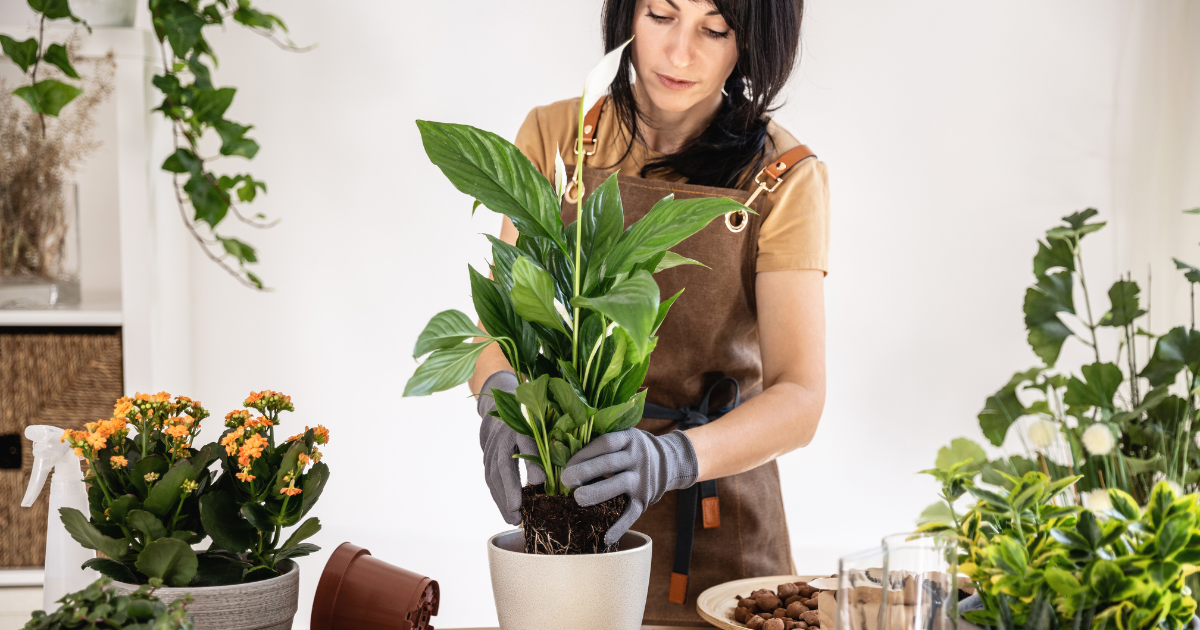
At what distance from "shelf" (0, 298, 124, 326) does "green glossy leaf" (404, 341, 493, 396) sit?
1314mm

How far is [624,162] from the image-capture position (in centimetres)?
134

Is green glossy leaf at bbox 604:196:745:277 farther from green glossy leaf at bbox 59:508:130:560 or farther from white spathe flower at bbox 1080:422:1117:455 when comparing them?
white spathe flower at bbox 1080:422:1117:455

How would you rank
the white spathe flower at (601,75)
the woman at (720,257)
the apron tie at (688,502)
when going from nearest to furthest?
1. the white spathe flower at (601,75)
2. the woman at (720,257)
3. the apron tie at (688,502)

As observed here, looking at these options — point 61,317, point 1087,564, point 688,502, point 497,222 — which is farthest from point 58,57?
point 1087,564

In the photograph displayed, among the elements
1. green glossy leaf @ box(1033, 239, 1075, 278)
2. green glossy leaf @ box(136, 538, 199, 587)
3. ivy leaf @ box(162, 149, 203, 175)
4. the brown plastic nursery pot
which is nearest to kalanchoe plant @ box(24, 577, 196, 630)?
green glossy leaf @ box(136, 538, 199, 587)

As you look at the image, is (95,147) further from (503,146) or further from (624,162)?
(503,146)

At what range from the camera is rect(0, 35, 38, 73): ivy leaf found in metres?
1.53

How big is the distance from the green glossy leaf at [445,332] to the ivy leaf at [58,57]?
4.15 ft

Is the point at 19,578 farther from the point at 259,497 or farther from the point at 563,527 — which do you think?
the point at 563,527

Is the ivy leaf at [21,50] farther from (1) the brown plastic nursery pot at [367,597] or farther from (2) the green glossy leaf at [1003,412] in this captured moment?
(2) the green glossy leaf at [1003,412]

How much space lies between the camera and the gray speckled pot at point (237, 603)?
0.67 m

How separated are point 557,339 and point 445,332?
0.11m

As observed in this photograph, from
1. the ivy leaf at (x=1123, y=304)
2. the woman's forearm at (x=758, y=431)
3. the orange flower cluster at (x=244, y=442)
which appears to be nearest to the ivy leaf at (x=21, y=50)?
the orange flower cluster at (x=244, y=442)

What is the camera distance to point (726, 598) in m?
0.99
